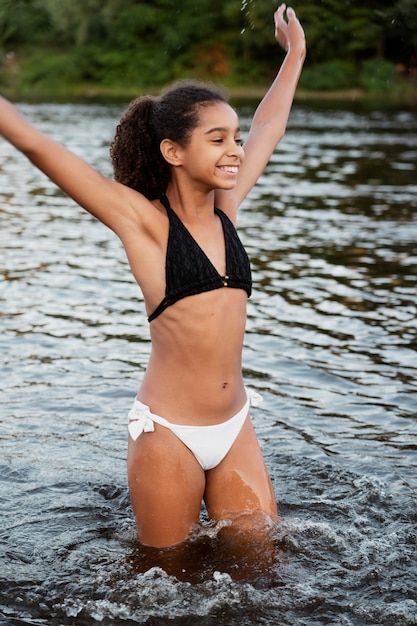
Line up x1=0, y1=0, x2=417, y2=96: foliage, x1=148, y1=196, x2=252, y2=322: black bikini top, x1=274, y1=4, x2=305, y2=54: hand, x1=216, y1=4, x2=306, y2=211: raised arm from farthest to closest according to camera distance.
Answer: x1=0, y1=0, x2=417, y2=96: foliage, x1=274, y1=4, x2=305, y2=54: hand, x1=216, y1=4, x2=306, y2=211: raised arm, x1=148, y1=196, x2=252, y2=322: black bikini top

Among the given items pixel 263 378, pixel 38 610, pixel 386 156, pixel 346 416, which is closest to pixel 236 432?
pixel 38 610

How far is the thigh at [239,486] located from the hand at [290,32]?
2061mm

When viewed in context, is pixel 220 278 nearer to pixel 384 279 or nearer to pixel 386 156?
pixel 384 279

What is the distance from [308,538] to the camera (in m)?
5.52

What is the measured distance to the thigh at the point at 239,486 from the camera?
4.86 m

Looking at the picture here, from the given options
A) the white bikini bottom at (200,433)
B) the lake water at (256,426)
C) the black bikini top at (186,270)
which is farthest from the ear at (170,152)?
the lake water at (256,426)

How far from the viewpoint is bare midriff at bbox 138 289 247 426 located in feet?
15.2

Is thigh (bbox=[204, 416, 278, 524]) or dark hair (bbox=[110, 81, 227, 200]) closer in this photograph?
dark hair (bbox=[110, 81, 227, 200])

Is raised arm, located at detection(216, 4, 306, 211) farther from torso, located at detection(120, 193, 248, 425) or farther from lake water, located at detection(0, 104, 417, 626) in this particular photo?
lake water, located at detection(0, 104, 417, 626)

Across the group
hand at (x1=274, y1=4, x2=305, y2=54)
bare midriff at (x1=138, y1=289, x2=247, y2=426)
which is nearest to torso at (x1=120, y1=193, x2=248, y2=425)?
bare midriff at (x1=138, y1=289, x2=247, y2=426)

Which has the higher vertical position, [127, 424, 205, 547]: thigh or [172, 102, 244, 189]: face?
[172, 102, 244, 189]: face

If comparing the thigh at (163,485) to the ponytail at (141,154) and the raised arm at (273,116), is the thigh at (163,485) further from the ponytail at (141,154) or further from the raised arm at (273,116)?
the raised arm at (273,116)

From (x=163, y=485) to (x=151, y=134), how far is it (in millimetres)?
1528

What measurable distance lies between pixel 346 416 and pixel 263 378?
1.05 meters
